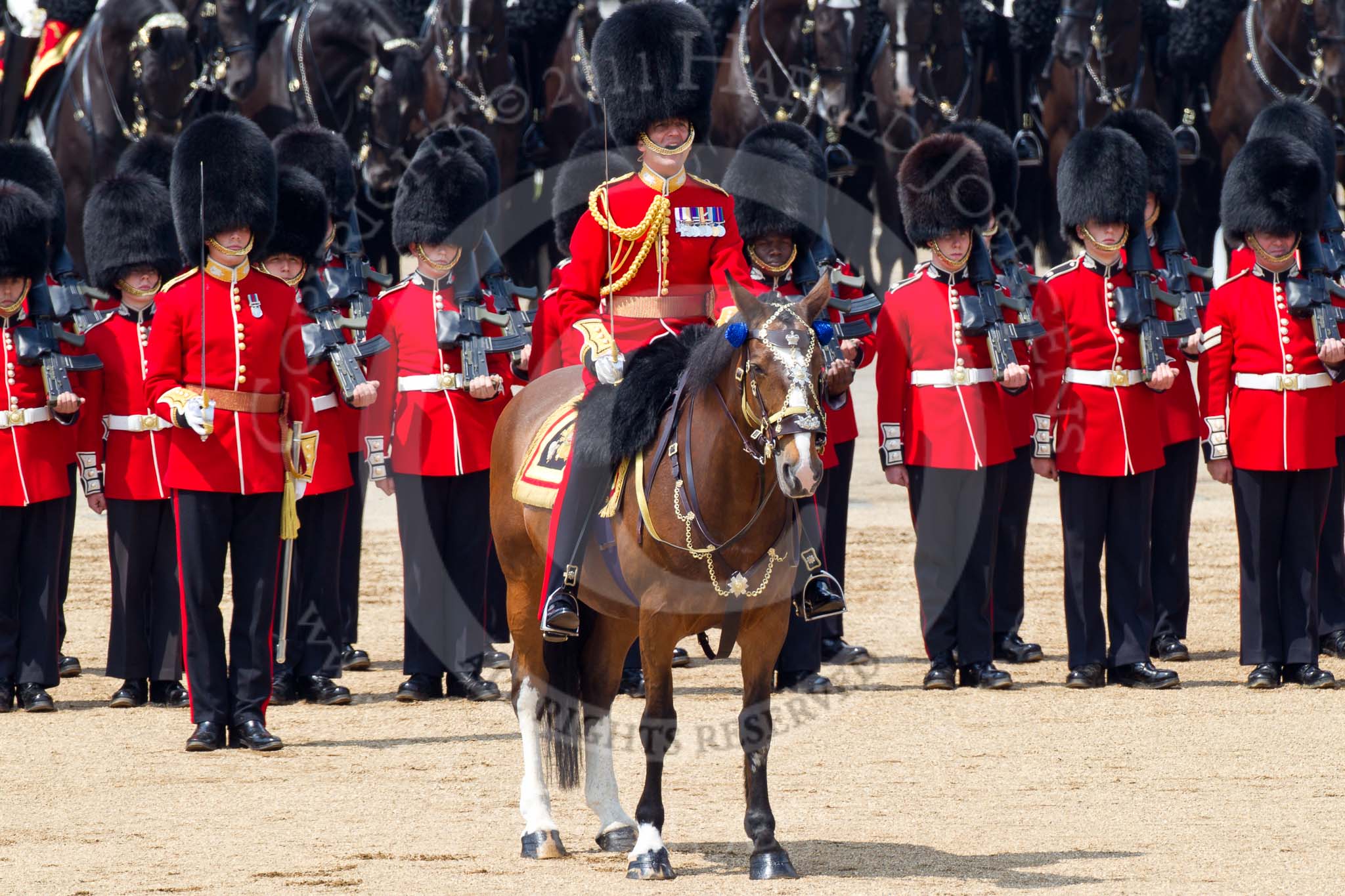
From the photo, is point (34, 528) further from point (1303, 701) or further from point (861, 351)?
point (1303, 701)

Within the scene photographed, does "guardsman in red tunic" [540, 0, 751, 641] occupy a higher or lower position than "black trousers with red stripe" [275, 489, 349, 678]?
higher

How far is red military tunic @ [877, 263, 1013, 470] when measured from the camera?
6.71m

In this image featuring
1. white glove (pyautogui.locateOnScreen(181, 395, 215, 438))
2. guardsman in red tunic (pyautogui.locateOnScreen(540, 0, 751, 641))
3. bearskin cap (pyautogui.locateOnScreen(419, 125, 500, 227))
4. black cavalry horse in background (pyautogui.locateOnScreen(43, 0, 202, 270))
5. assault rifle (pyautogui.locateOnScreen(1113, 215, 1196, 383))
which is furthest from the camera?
black cavalry horse in background (pyautogui.locateOnScreen(43, 0, 202, 270))

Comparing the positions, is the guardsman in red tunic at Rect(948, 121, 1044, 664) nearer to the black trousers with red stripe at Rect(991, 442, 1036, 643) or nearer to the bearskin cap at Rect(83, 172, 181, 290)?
the black trousers with red stripe at Rect(991, 442, 1036, 643)

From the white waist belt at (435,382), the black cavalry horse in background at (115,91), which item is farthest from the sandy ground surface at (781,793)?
the black cavalry horse in background at (115,91)

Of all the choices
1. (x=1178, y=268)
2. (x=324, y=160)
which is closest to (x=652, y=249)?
(x=1178, y=268)

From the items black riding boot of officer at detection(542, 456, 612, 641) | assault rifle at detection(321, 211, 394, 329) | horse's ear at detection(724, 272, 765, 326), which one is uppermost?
assault rifle at detection(321, 211, 394, 329)

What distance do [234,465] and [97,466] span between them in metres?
0.96

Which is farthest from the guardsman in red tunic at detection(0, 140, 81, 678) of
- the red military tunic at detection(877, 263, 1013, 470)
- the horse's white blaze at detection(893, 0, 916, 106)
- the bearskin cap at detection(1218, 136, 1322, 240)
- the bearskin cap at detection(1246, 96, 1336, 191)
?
the horse's white blaze at detection(893, 0, 916, 106)

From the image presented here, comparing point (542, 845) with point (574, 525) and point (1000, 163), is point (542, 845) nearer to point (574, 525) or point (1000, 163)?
point (574, 525)

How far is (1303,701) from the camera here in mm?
6375

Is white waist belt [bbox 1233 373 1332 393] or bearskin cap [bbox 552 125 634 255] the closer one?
white waist belt [bbox 1233 373 1332 393]

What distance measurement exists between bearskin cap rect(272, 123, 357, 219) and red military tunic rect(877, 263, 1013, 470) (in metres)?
2.20

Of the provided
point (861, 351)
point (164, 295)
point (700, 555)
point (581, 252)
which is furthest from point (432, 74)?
point (700, 555)
